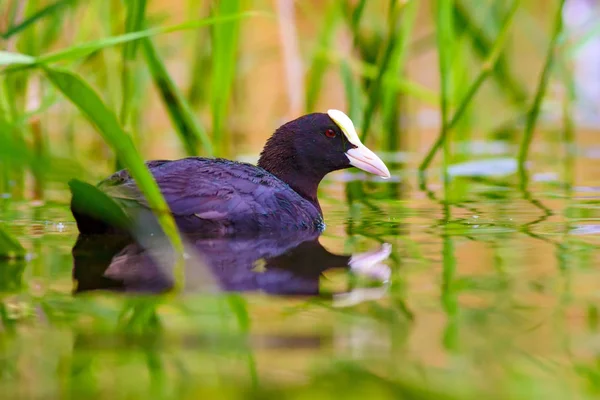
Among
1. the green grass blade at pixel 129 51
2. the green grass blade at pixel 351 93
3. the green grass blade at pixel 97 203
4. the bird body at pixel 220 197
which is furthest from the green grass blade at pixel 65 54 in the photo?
the green grass blade at pixel 351 93

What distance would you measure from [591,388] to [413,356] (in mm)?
312

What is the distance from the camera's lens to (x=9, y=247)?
113 inches

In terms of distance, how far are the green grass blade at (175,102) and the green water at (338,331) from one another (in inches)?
41.8

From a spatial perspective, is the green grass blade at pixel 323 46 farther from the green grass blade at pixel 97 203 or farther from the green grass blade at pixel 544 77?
the green grass blade at pixel 97 203

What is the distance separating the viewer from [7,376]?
170cm

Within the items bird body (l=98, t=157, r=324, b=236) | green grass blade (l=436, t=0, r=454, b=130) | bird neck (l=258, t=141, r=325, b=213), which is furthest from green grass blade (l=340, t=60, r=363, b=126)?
bird body (l=98, t=157, r=324, b=236)

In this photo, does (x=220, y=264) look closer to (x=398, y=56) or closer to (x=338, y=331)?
(x=338, y=331)

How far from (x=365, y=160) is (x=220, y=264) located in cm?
169

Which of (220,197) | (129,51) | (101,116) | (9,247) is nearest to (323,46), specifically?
(129,51)

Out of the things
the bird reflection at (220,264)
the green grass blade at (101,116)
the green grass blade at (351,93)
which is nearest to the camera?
the green grass blade at (101,116)

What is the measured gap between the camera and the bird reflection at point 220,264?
8.27 feet

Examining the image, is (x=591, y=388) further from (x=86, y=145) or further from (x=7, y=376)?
(x=86, y=145)

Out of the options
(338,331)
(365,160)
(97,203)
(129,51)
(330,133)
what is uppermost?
(129,51)

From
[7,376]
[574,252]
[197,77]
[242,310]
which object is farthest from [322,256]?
[197,77]
